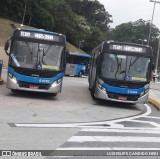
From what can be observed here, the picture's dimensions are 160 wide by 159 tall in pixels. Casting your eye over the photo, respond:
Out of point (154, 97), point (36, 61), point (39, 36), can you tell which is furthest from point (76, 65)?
point (36, 61)

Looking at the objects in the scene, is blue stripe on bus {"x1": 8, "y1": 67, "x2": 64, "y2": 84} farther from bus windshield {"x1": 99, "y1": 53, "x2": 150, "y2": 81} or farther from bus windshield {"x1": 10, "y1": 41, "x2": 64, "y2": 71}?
bus windshield {"x1": 99, "y1": 53, "x2": 150, "y2": 81}

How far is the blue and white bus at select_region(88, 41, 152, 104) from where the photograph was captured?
18.9 m

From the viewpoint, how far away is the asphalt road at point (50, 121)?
9.43 metres

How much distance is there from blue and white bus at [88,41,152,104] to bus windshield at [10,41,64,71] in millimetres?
1943

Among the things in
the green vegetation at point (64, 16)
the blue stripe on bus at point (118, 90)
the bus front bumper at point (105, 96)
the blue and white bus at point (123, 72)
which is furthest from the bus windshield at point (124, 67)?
the green vegetation at point (64, 16)

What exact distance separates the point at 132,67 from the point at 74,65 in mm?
29879

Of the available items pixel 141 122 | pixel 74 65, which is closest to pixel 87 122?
pixel 141 122

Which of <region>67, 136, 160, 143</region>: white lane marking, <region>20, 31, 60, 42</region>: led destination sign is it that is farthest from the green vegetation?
<region>67, 136, 160, 143</region>: white lane marking

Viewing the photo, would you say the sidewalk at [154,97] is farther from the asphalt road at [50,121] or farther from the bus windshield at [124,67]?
the bus windshield at [124,67]

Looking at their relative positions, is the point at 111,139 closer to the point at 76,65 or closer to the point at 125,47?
the point at 125,47

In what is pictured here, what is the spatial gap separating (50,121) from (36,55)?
21.4ft

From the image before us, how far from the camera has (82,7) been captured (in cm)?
13062

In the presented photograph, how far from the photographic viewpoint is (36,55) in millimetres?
18781

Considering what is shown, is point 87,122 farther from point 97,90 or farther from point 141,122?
point 97,90
